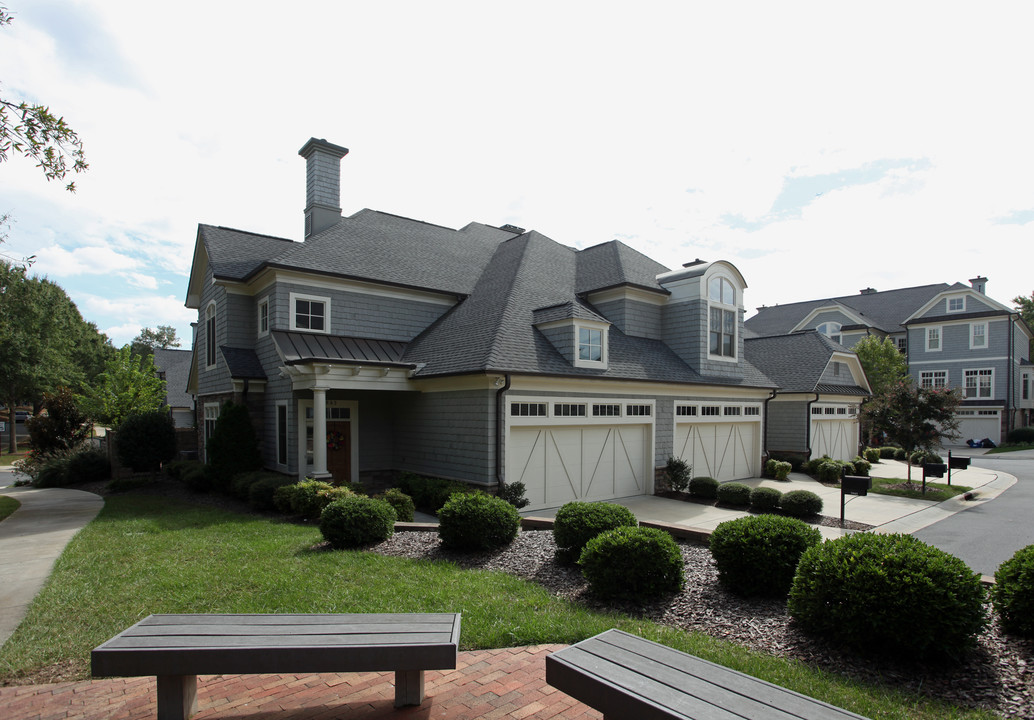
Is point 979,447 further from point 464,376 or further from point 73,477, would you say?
point 73,477

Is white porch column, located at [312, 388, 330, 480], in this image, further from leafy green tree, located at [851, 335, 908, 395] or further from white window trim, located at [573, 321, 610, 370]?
leafy green tree, located at [851, 335, 908, 395]

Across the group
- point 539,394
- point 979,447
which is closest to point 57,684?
point 539,394

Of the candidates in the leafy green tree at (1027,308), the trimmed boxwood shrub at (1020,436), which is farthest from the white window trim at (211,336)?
the leafy green tree at (1027,308)

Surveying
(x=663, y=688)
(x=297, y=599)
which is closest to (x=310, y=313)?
(x=297, y=599)

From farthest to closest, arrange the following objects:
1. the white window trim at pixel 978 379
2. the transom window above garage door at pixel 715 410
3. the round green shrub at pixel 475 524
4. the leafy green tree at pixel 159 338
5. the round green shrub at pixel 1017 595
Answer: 1. the leafy green tree at pixel 159 338
2. the white window trim at pixel 978 379
3. the transom window above garage door at pixel 715 410
4. the round green shrub at pixel 475 524
5. the round green shrub at pixel 1017 595

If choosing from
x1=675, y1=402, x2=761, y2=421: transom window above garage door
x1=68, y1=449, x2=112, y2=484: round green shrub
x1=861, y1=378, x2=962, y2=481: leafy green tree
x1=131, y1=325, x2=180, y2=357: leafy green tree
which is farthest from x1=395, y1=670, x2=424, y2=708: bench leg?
x1=131, y1=325, x2=180, y2=357: leafy green tree

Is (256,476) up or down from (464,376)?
down

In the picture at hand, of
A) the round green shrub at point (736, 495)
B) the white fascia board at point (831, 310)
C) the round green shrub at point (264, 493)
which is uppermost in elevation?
the white fascia board at point (831, 310)

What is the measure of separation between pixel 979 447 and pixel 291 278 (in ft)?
139

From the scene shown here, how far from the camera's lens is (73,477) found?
19094 millimetres

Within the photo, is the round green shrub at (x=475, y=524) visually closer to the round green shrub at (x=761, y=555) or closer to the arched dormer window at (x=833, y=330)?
the round green shrub at (x=761, y=555)

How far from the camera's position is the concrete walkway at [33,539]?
657cm

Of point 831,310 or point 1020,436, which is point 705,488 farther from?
point 1020,436

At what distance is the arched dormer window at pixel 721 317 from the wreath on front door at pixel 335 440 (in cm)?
1159
